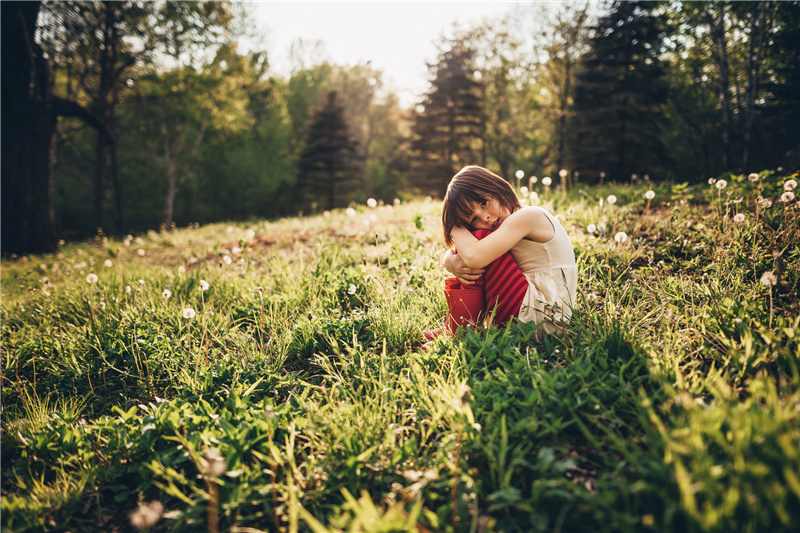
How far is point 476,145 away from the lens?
2423cm

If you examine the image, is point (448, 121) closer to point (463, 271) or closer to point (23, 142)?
point (23, 142)

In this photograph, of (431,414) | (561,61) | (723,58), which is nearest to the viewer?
(431,414)

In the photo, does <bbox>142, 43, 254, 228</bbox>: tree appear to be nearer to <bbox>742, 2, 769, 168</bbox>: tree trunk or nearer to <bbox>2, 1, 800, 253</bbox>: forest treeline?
<bbox>2, 1, 800, 253</bbox>: forest treeline

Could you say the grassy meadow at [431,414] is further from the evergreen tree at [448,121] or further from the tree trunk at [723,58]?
the evergreen tree at [448,121]

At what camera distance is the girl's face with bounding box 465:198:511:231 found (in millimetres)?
2268

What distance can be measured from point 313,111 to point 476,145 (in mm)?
10777

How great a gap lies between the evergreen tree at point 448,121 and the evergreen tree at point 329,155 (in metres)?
4.43

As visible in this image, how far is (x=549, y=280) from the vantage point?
221 centimetres

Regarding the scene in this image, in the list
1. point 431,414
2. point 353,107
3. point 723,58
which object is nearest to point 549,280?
point 431,414

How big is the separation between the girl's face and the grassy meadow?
2.12 feet

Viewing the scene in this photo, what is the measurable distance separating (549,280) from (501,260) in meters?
0.31

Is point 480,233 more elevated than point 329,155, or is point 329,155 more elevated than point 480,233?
point 329,155

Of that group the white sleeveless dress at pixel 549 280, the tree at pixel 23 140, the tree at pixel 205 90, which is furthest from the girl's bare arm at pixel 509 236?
the tree at pixel 205 90

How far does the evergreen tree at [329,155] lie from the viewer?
2350 cm
